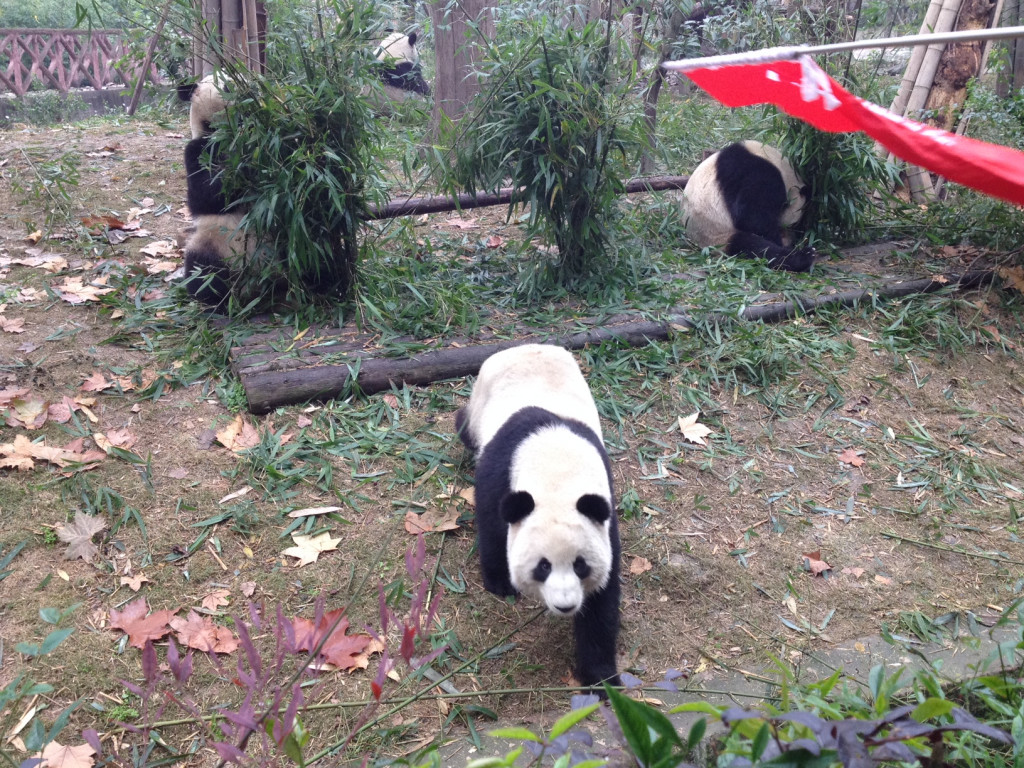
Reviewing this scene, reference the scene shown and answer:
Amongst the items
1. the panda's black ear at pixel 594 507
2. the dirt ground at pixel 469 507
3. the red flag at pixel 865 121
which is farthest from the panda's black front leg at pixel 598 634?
the red flag at pixel 865 121

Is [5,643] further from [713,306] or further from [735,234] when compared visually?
[735,234]

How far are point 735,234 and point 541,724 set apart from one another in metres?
4.41

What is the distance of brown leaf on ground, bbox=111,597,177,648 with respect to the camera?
271cm

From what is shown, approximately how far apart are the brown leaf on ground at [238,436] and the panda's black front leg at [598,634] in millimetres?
1873

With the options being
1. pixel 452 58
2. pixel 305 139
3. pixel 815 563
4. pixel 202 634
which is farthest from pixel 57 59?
pixel 815 563

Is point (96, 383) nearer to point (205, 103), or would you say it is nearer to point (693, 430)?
point (205, 103)

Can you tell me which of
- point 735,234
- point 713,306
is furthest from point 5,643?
point 735,234

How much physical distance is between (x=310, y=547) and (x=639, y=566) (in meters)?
1.42

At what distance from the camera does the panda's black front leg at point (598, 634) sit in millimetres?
2738

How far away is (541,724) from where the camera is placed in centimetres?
254

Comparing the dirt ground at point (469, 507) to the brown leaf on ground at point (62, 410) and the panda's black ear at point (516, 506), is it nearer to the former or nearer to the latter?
the brown leaf on ground at point (62, 410)

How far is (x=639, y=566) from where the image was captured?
10.7ft

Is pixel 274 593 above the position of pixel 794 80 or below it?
below

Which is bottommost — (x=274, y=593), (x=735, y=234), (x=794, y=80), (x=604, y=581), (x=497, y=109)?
(x=274, y=593)
